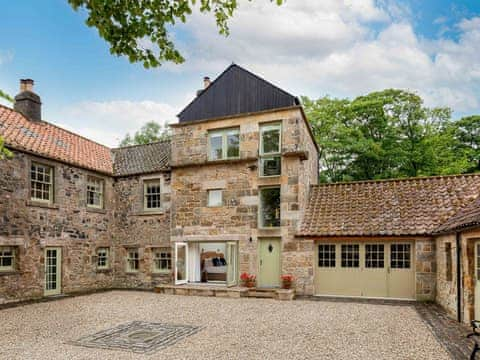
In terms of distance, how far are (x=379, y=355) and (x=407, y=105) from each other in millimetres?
22557

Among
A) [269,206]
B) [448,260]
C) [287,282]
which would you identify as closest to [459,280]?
[448,260]

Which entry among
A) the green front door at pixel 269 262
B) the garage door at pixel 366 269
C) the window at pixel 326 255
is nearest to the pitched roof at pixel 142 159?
the green front door at pixel 269 262

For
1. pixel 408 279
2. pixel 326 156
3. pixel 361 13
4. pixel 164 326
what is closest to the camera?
→ pixel 164 326

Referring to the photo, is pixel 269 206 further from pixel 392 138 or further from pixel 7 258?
pixel 392 138

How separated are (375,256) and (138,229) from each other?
35.2ft

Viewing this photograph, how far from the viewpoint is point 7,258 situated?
Answer: 1288cm

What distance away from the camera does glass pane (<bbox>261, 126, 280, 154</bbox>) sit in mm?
15445

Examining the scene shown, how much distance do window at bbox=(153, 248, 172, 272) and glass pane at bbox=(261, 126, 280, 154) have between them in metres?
6.55

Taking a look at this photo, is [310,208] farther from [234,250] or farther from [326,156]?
[326,156]

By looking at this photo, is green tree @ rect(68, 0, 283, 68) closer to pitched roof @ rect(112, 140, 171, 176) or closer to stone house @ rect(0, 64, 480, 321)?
stone house @ rect(0, 64, 480, 321)

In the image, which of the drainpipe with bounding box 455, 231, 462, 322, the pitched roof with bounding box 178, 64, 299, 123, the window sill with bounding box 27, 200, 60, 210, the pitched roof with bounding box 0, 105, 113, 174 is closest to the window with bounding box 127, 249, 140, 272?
the pitched roof with bounding box 0, 105, 113, 174

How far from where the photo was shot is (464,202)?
13531 millimetres

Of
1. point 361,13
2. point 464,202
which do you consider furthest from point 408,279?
point 361,13

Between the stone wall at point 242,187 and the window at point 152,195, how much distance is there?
108 centimetres
